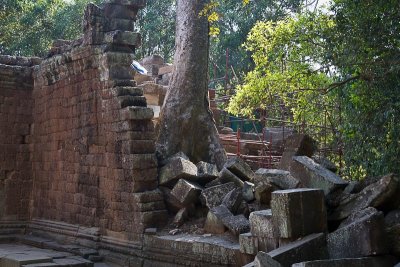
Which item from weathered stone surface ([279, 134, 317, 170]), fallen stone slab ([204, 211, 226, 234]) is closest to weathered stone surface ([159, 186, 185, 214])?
fallen stone slab ([204, 211, 226, 234])

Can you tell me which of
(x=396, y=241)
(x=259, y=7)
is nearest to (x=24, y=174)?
(x=396, y=241)

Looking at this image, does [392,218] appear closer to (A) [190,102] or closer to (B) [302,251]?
(B) [302,251]

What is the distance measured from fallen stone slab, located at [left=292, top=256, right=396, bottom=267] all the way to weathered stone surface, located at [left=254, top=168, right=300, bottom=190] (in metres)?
1.65

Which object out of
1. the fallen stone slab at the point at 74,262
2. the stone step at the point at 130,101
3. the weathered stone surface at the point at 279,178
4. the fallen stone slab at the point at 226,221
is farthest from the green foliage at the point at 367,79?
the fallen stone slab at the point at 74,262

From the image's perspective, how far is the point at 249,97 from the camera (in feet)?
46.5

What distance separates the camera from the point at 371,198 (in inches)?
231

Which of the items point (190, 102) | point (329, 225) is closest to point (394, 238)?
point (329, 225)

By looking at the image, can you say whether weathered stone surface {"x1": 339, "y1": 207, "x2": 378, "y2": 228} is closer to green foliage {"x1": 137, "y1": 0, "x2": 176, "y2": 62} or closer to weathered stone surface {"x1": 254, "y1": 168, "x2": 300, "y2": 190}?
weathered stone surface {"x1": 254, "y1": 168, "x2": 300, "y2": 190}

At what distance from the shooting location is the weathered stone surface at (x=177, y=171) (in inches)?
354

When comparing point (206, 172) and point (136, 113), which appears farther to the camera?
point (206, 172)

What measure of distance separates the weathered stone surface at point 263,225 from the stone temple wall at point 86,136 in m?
2.71

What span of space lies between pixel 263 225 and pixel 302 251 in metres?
0.75

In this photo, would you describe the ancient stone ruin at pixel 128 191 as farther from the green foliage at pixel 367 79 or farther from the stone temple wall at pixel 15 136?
the green foliage at pixel 367 79

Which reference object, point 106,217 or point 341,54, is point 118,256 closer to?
point 106,217
